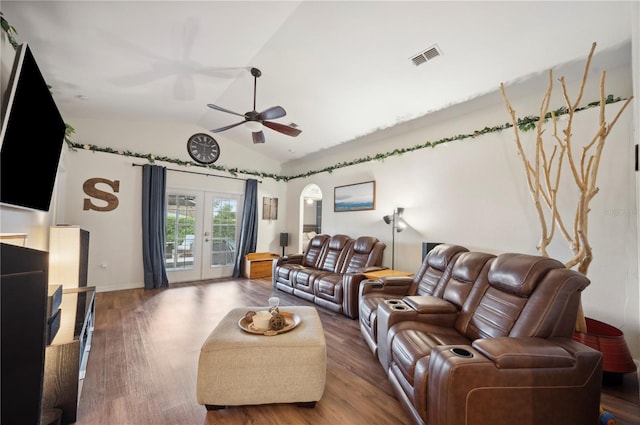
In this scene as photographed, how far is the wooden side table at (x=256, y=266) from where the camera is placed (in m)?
5.75

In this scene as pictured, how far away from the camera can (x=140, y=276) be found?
486cm

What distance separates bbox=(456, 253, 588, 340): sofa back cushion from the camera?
156 cm

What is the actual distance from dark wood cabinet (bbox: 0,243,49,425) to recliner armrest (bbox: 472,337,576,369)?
175 cm

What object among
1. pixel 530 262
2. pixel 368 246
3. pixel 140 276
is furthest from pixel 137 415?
pixel 140 276

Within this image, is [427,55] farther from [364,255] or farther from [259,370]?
[259,370]

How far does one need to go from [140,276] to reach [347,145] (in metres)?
4.62

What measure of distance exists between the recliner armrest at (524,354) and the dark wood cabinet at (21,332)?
175cm

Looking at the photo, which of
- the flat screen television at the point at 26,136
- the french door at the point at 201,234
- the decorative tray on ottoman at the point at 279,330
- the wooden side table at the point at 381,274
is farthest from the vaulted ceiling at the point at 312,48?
the decorative tray on ottoman at the point at 279,330

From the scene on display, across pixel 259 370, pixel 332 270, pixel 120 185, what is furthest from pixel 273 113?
pixel 120 185

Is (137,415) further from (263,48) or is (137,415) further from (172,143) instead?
(172,143)

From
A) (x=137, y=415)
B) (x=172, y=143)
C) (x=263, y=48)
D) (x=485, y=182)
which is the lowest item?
(x=137, y=415)

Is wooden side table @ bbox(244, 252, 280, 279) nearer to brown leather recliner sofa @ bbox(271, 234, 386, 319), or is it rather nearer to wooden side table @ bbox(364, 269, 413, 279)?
brown leather recliner sofa @ bbox(271, 234, 386, 319)

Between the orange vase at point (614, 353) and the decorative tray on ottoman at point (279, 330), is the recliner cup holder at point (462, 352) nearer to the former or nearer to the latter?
the decorative tray on ottoman at point (279, 330)

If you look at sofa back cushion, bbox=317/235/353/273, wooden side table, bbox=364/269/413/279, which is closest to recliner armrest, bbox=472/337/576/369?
wooden side table, bbox=364/269/413/279
